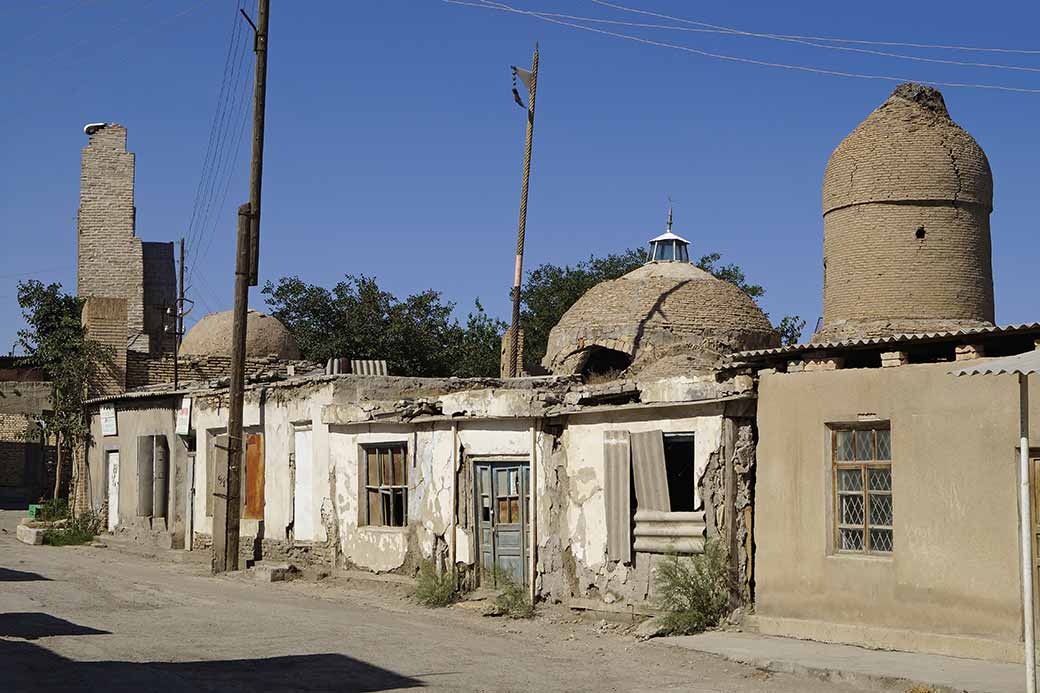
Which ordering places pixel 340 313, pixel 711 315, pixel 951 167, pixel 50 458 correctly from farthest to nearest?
1. pixel 340 313
2. pixel 50 458
3. pixel 711 315
4. pixel 951 167

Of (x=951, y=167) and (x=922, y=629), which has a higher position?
(x=951, y=167)

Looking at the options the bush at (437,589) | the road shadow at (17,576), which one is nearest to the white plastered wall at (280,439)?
the bush at (437,589)

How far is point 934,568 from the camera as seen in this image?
11.3 metres

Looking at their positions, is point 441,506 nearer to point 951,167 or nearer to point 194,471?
point 194,471

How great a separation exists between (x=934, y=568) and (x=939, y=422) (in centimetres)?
135

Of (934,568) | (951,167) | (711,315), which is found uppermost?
(951,167)

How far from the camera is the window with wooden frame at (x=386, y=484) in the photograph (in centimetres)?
1805

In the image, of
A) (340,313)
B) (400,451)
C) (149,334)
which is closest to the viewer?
(400,451)

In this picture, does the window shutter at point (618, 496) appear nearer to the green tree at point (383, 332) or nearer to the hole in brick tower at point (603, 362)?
the hole in brick tower at point (603, 362)

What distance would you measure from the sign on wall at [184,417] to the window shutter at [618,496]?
1199 cm

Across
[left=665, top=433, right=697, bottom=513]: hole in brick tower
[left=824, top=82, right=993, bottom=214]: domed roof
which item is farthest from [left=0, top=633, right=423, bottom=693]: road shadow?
[left=824, top=82, right=993, bottom=214]: domed roof

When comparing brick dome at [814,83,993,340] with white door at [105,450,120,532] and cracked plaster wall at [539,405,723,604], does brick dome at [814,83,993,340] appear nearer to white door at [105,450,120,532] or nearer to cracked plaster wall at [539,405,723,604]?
cracked plaster wall at [539,405,723,604]

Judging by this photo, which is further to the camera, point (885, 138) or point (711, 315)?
point (711, 315)

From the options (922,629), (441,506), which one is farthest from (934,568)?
(441,506)
